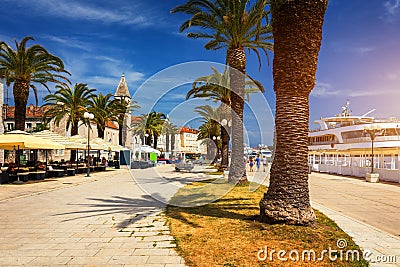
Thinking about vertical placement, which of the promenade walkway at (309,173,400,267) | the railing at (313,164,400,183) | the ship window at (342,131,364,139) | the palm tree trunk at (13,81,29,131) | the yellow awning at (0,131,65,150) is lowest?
the railing at (313,164,400,183)

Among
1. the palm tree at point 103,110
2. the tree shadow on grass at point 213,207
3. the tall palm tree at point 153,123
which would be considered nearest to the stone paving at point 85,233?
the tree shadow on grass at point 213,207

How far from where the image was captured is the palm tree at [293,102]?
6.78m

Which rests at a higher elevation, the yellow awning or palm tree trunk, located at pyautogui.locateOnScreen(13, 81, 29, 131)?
palm tree trunk, located at pyautogui.locateOnScreen(13, 81, 29, 131)

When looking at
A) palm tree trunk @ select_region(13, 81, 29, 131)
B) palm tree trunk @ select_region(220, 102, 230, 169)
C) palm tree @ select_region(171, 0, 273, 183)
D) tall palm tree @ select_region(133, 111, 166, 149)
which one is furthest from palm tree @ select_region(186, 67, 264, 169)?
tall palm tree @ select_region(133, 111, 166, 149)

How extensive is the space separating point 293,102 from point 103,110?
31.0 m

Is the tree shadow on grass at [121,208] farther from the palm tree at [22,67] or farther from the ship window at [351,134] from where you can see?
the ship window at [351,134]

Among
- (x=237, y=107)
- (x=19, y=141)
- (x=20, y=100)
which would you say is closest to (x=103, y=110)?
(x=20, y=100)

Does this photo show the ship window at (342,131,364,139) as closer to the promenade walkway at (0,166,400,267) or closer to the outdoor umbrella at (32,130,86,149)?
the promenade walkway at (0,166,400,267)

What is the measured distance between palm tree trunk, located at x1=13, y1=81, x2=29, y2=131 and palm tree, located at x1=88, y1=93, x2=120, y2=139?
1084 centimetres

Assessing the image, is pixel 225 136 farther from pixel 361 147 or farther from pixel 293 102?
pixel 293 102

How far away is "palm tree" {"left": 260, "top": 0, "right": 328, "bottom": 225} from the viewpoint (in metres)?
6.78

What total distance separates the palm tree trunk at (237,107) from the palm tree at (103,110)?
21144 millimetres

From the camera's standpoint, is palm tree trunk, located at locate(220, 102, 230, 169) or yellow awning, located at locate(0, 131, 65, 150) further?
palm tree trunk, located at locate(220, 102, 230, 169)

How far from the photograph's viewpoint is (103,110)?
34969 millimetres
